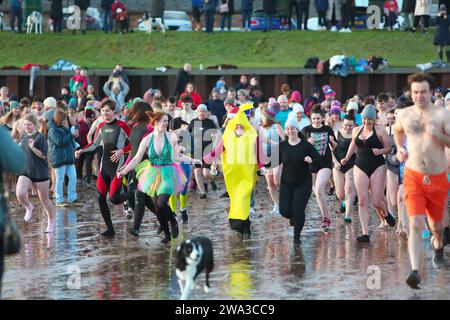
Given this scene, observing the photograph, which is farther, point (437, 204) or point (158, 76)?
point (158, 76)

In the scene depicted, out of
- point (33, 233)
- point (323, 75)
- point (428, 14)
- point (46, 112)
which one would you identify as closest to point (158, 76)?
point (323, 75)

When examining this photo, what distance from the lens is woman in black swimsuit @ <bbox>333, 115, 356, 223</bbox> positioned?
57.5 ft

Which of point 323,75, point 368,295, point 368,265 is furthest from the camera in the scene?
point 323,75

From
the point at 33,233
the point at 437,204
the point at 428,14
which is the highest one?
A: the point at 428,14

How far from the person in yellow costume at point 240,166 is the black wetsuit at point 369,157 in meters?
1.45

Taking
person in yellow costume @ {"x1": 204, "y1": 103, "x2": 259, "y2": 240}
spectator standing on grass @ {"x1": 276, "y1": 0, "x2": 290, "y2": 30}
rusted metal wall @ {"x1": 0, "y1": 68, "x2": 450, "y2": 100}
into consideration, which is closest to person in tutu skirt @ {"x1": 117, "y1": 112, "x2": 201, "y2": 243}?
person in yellow costume @ {"x1": 204, "y1": 103, "x2": 259, "y2": 240}

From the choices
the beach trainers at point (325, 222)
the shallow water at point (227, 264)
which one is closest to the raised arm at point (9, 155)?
the shallow water at point (227, 264)

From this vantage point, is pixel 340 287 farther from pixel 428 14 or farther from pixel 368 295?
pixel 428 14

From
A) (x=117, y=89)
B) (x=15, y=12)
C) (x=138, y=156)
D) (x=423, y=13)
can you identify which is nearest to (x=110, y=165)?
(x=138, y=156)

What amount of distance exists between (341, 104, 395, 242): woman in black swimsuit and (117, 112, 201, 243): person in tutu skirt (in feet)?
7.04

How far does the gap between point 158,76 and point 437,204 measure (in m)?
21.1

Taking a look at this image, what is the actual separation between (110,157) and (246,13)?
21.9 metres

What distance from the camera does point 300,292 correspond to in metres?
12.0

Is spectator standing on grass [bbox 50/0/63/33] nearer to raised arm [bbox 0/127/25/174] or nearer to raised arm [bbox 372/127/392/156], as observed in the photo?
raised arm [bbox 372/127/392/156]
